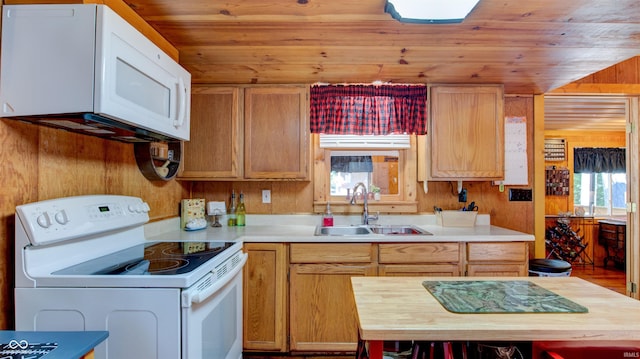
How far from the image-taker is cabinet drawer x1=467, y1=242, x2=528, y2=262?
2160 mm

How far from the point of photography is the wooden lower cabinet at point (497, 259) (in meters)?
2.16

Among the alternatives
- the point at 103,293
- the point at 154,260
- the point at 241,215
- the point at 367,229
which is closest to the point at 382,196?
the point at 367,229

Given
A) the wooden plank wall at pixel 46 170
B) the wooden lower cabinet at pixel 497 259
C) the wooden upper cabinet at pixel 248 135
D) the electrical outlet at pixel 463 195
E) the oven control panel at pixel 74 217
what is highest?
the wooden upper cabinet at pixel 248 135

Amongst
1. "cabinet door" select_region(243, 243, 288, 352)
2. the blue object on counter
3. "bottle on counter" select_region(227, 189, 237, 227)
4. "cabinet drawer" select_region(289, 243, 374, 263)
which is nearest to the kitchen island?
the blue object on counter

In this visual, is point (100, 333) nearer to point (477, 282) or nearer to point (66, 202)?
point (66, 202)

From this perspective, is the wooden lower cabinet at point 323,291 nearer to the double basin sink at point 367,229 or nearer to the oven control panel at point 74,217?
the double basin sink at point 367,229

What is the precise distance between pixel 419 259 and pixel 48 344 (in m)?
1.90

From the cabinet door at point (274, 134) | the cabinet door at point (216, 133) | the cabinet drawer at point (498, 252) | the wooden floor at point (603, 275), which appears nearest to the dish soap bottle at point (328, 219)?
the cabinet door at point (274, 134)

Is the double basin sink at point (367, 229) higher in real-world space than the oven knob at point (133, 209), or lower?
lower

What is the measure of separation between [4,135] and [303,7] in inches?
51.2

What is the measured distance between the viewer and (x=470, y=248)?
2158mm

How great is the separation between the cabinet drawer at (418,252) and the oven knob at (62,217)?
169 cm

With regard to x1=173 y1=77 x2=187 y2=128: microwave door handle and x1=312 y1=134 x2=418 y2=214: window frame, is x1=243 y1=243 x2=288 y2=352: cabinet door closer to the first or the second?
x1=312 y1=134 x2=418 y2=214: window frame

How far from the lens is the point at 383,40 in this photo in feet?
5.86
